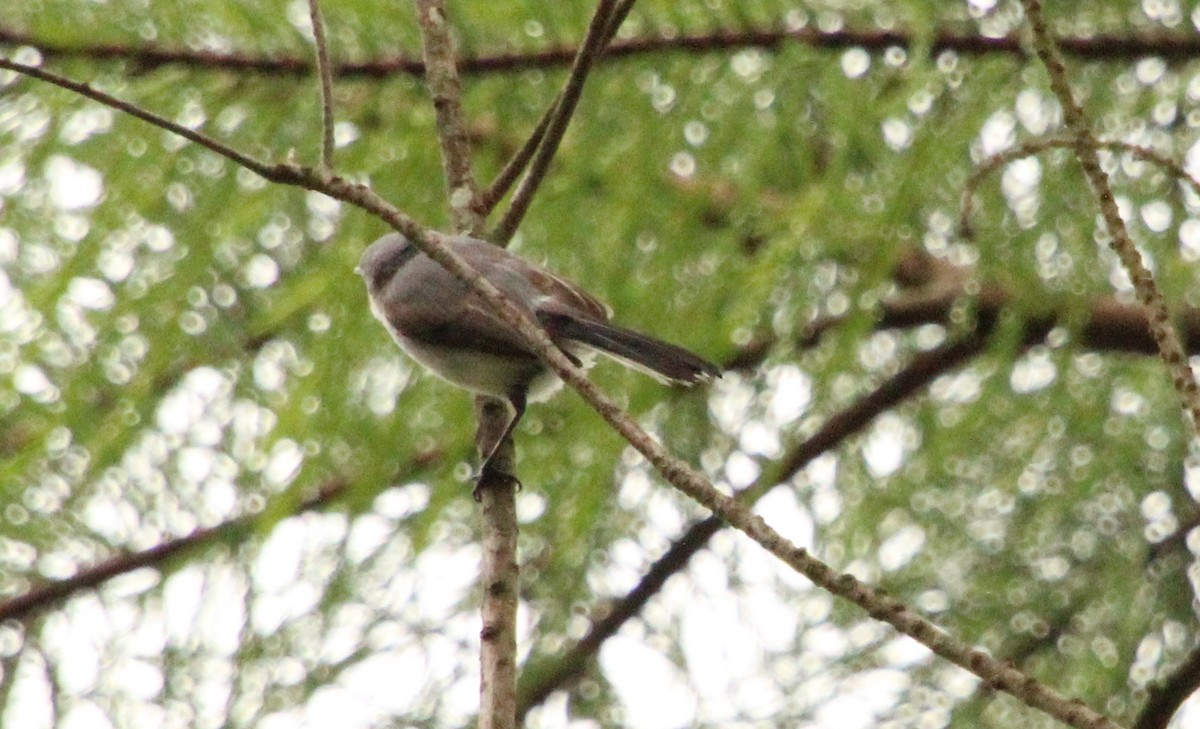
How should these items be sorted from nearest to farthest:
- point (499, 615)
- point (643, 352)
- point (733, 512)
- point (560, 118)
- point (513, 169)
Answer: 1. point (733, 512)
2. point (499, 615)
3. point (560, 118)
4. point (643, 352)
5. point (513, 169)

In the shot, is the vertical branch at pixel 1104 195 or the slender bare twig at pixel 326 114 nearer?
the vertical branch at pixel 1104 195

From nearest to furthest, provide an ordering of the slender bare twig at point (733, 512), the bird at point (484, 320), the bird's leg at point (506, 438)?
the slender bare twig at point (733, 512) < the bird's leg at point (506, 438) < the bird at point (484, 320)

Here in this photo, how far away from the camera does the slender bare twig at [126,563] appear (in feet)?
10.4

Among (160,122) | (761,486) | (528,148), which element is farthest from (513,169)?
(160,122)

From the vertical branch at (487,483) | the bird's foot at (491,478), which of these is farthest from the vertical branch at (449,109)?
the bird's foot at (491,478)

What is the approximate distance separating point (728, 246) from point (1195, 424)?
1.41m

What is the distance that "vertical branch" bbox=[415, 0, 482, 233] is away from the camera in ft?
8.21

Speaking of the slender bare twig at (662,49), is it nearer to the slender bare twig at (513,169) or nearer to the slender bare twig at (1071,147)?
the slender bare twig at (513,169)

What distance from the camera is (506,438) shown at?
290 cm

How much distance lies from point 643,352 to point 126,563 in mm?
1275

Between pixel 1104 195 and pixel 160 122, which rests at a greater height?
pixel 160 122

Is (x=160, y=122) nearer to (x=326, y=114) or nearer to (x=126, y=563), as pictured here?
(x=326, y=114)

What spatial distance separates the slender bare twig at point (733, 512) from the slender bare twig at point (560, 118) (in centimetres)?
50

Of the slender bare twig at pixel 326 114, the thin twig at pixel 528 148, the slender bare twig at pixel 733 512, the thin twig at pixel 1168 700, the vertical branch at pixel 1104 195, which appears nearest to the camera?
the slender bare twig at pixel 733 512
